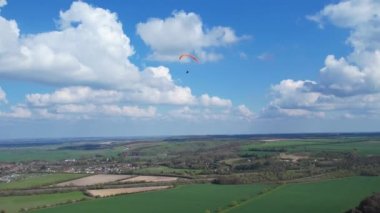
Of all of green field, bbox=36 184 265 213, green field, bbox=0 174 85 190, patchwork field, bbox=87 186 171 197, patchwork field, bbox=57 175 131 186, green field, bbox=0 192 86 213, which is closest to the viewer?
green field, bbox=36 184 265 213

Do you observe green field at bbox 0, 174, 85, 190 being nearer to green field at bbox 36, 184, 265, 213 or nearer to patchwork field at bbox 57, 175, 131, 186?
patchwork field at bbox 57, 175, 131, 186

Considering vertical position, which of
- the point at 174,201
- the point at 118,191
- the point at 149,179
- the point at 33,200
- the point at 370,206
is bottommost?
the point at 174,201

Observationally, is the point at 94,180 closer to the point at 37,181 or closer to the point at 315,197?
the point at 37,181

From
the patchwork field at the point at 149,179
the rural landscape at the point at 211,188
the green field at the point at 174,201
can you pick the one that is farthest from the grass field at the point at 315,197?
the patchwork field at the point at 149,179

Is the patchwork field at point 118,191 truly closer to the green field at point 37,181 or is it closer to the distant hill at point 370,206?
the green field at point 37,181

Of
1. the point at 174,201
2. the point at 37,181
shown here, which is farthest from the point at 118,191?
the point at 37,181

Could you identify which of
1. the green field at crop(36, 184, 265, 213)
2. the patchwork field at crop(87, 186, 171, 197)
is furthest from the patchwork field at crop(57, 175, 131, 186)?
the green field at crop(36, 184, 265, 213)
